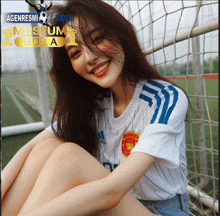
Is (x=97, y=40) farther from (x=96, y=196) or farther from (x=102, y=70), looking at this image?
(x=96, y=196)

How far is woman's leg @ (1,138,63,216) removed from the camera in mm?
570

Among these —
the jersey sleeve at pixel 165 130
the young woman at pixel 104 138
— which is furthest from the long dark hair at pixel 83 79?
the jersey sleeve at pixel 165 130

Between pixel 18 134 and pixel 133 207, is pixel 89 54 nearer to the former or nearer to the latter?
pixel 133 207

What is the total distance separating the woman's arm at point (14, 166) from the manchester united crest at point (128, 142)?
0.28 metres

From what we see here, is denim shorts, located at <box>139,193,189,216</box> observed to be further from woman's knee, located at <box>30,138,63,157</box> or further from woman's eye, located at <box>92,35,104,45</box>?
woman's eye, located at <box>92,35,104,45</box>

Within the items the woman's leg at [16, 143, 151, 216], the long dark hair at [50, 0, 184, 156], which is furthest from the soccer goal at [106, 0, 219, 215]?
the woman's leg at [16, 143, 151, 216]

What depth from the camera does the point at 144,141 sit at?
445 millimetres

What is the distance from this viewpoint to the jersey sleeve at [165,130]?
44 centimetres

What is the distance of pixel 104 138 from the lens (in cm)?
67

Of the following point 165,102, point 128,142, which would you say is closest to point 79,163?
point 128,142

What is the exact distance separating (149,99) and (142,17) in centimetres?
53

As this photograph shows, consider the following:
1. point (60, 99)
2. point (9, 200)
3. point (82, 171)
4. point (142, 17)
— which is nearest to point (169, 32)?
point (142, 17)

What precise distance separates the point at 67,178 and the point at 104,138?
0.20 meters

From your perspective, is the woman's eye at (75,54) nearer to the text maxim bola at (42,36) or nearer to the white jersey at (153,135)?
the text maxim bola at (42,36)
